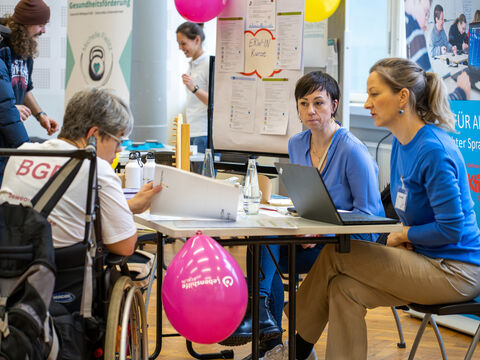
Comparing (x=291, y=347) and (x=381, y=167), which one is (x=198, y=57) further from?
(x=291, y=347)

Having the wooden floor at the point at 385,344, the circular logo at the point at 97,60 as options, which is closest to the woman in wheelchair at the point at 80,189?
the wooden floor at the point at 385,344

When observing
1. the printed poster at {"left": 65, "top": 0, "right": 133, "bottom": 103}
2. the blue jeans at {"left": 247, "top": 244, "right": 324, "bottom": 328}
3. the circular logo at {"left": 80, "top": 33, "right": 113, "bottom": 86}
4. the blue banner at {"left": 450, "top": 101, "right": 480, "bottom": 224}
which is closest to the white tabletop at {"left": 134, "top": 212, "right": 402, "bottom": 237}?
the blue jeans at {"left": 247, "top": 244, "right": 324, "bottom": 328}

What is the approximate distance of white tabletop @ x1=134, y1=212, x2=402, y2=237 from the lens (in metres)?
2.11

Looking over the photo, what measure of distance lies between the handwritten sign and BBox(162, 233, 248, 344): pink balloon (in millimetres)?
1792

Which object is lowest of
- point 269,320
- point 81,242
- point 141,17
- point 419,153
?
point 269,320

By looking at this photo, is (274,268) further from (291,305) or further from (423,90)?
(423,90)

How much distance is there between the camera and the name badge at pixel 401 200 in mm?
2477

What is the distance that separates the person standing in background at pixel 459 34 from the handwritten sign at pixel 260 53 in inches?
35.4

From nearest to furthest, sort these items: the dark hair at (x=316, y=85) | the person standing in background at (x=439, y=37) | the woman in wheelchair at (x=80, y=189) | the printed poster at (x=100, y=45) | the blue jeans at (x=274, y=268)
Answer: the woman in wheelchair at (x=80, y=189) → the blue jeans at (x=274, y=268) → the dark hair at (x=316, y=85) → the person standing in background at (x=439, y=37) → the printed poster at (x=100, y=45)

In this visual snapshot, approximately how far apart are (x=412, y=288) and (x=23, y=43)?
279 centimetres

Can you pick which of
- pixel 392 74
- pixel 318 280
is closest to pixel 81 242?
pixel 318 280

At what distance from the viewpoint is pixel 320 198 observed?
7.27ft

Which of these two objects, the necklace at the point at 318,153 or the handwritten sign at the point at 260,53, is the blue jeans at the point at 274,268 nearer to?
the necklace at the point at 318,153

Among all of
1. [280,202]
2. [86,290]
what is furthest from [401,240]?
[86,290]
